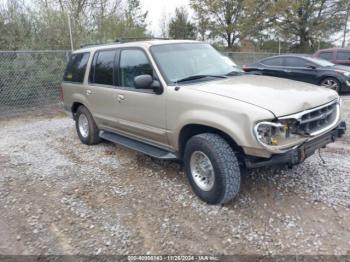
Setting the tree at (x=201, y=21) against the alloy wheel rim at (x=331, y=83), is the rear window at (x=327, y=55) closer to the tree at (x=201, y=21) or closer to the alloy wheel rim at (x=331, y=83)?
the alloy wheel rim at (x=331, y=83)

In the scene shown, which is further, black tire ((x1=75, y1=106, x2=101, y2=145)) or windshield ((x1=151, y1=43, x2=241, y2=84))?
black tire ((x1=75, y1=106, x2=101, y2=145))

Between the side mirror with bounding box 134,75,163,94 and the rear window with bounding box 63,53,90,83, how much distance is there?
7.30 feet

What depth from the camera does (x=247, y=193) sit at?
377cm

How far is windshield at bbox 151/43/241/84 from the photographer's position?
4016 mm

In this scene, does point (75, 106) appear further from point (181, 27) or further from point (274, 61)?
point (181, 27)

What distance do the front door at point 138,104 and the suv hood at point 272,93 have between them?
0.65 metres

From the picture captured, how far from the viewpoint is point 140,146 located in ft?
14.9

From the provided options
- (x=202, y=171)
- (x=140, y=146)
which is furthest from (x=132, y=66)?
(x=202, y=171)

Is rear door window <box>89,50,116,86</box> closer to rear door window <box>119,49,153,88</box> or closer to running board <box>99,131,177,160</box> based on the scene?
rear door window <box>119,49,153,88</box>

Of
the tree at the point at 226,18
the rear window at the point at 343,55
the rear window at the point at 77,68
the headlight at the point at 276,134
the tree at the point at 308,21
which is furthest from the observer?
the tree at the point at 226,18

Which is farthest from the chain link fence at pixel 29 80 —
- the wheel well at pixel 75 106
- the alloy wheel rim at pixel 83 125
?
the alloy wheel rim at pixel 83 125

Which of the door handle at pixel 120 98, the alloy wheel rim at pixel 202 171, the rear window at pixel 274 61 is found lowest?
the alloy wheel rim at pixel 202 171

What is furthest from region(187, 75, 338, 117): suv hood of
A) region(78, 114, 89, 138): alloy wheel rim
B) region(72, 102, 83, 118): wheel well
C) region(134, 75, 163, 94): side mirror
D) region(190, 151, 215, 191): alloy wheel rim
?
region(72, 102, 83, 118): wheel well

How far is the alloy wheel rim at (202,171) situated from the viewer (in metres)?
3.52
